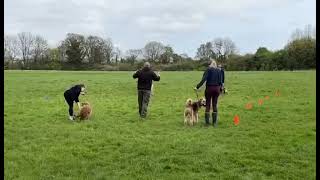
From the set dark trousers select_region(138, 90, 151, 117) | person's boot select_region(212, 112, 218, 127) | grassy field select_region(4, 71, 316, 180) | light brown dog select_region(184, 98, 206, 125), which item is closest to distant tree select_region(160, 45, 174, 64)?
grassy field select_region(4, 71, 316, 180)

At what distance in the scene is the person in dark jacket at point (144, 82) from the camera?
16078 millimetres

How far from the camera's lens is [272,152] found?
34.3 ft

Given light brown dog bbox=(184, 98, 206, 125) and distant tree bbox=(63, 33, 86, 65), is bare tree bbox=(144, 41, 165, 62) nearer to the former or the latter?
distant tree bbox=(63, 33, 86, 65)

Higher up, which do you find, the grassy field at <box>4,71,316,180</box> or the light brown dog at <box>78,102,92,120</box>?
the light brown dog at <box>78,102,92,120</box>

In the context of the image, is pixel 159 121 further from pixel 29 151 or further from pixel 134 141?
pixel 29 151

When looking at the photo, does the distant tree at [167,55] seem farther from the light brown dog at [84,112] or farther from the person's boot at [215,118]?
the person's boot at [215,118]

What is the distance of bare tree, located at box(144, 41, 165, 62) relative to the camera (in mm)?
85688

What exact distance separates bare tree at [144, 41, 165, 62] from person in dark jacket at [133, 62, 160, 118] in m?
68.9

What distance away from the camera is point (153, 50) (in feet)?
286

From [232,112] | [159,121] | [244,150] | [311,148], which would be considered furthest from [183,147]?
[232,112]

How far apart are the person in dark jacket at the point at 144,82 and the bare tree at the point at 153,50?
226 ft

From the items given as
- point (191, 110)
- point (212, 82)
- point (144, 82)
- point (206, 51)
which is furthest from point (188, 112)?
point (206, 51)

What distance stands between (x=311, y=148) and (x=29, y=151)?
253 inches

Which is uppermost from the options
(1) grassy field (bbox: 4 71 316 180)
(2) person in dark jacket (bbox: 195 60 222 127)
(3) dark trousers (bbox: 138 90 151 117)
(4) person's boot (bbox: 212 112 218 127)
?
(2) person in dark jacket (bbox: 195 60 222 127)
